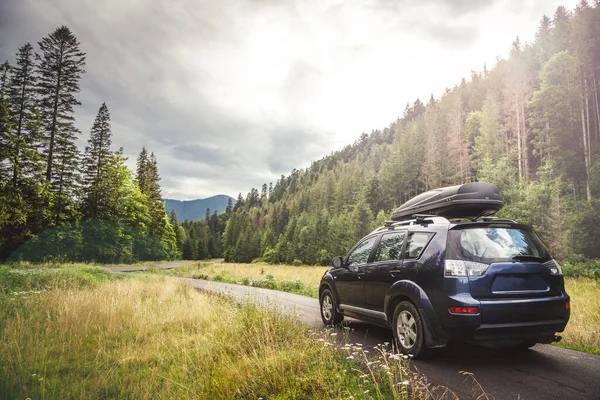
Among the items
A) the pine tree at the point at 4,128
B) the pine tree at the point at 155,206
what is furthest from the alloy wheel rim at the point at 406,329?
the pine tree at the point at 155,206

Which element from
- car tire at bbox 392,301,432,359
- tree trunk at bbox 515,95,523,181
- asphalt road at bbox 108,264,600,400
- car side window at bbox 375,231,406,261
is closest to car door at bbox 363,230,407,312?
car side window at bbox 375,231,406,261

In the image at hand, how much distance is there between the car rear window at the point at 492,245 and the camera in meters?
4.38

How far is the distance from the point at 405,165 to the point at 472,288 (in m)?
61.0

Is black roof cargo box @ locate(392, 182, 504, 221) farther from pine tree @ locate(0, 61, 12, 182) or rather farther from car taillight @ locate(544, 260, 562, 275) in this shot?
pine tree @ locate(0, 61, 12, 182)

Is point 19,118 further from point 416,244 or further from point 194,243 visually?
point 194,243

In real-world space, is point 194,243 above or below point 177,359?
above

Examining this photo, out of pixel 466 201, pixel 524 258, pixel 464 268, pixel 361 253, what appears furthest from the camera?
pixel 361 253

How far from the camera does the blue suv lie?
4137mm

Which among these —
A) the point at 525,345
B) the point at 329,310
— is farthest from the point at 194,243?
the point at 525,345

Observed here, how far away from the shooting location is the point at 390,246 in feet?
18.8

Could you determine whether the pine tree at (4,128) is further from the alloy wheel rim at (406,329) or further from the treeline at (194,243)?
the treeline at (194,243)

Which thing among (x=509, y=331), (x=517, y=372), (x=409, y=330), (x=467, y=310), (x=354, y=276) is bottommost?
(x=517, y=372)

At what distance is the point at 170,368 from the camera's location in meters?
4.93

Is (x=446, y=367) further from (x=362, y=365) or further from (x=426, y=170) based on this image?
(x=426, y=170)
